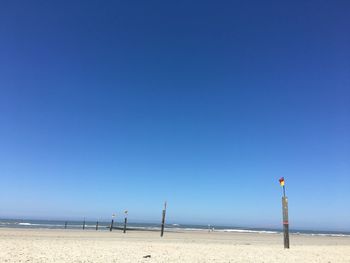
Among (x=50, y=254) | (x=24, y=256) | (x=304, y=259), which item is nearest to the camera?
(x=24, y=256)

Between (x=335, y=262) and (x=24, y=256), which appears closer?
(x=24, y=256)

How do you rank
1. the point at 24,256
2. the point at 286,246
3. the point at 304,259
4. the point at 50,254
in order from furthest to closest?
the point at 286,246 → the point at 304,259 → the point at 50,254 → the point at 24,256

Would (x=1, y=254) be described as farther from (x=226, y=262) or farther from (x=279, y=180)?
(x=279, y=180)

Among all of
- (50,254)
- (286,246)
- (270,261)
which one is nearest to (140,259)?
(50,254)

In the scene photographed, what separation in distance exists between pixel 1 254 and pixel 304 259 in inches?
528

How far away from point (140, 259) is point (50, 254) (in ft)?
13.0

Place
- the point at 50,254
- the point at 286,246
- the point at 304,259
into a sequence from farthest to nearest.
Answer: the point at 286,246 → the point at 304,259 → the point at 50,254

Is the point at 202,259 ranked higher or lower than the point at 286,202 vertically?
lower

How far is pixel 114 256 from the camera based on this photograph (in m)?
15.5

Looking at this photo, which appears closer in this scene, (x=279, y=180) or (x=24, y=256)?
(x=24, y=256)

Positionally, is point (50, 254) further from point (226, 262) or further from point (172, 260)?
point (226, 262)

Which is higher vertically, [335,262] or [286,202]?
[286,202]

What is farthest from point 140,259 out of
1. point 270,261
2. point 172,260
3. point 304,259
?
point 304,259

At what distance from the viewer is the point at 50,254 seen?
15406 millimetres
